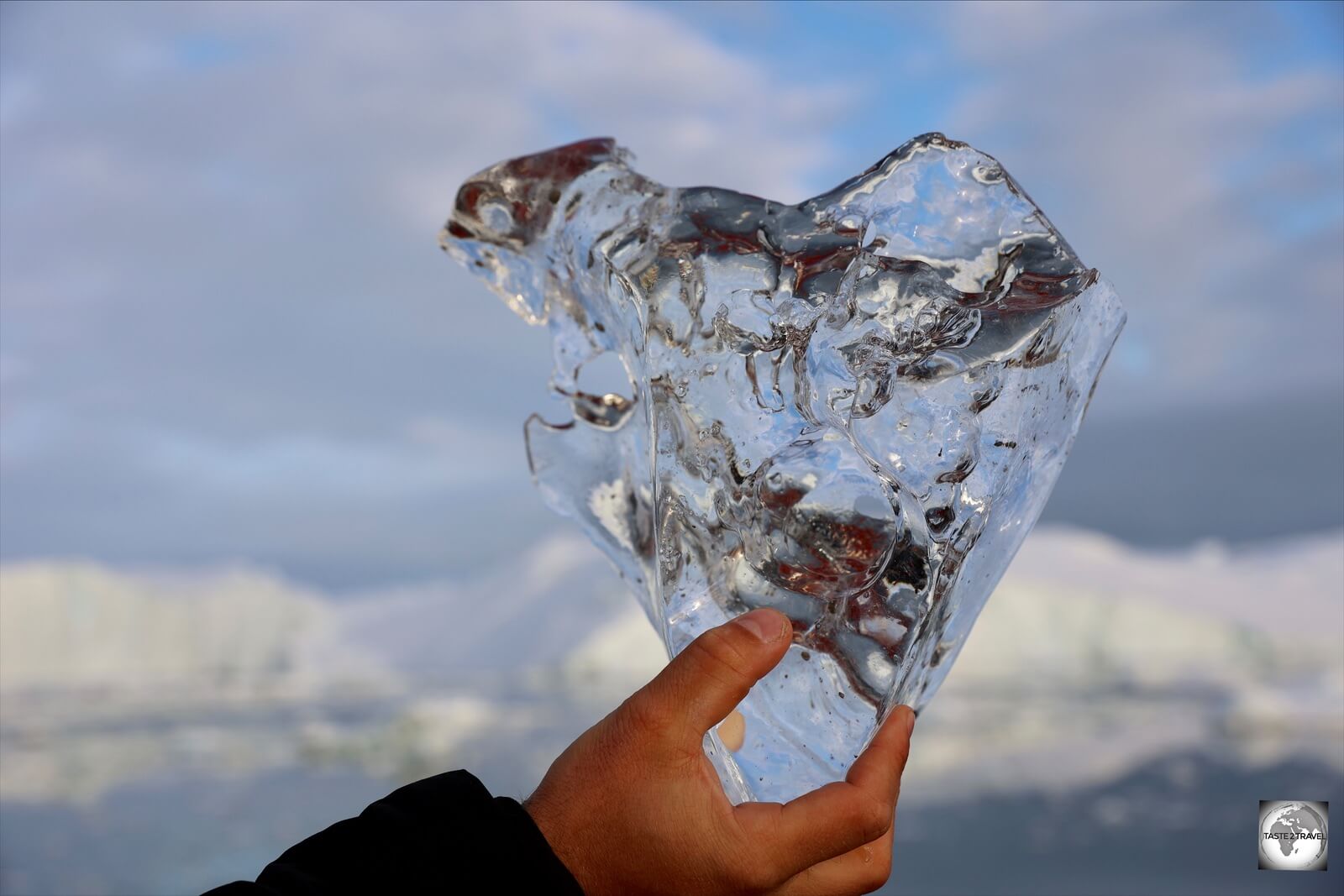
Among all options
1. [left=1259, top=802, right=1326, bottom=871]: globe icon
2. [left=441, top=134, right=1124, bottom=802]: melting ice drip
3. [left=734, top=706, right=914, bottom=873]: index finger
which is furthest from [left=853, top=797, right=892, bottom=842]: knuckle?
[left=1259, top=802, right=1326, bottom=871]: globe icon

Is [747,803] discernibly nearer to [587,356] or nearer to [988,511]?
[988,511]

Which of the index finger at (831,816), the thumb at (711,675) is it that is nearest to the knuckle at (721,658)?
the thumb at (711,675)

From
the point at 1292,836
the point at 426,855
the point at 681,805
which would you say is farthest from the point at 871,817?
the point at 1292,836

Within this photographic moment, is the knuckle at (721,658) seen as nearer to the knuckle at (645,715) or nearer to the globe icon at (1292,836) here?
the knuckle at (645,715)

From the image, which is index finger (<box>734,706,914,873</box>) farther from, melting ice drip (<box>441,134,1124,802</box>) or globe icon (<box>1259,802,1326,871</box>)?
globe icon (<box>1259,802,1326,871</box>)

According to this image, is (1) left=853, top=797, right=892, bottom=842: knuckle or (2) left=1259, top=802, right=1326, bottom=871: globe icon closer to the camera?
(1) left=853, top=797, right=892, bottom=842: knuckle

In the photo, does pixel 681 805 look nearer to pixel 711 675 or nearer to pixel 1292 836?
pixel 711 675

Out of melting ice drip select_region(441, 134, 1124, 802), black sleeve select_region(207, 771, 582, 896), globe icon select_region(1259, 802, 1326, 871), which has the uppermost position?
melting ice drip select_region(441, 134, 1124, 802)
